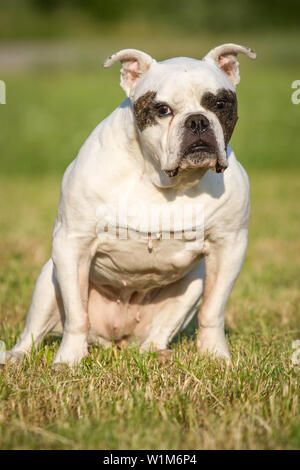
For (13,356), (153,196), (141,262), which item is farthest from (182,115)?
(13,356)

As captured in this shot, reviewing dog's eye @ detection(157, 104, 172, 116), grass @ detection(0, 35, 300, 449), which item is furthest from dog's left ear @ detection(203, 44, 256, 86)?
grass @ detection(0, 35, 300, 449)

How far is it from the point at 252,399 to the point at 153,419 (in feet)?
1.64

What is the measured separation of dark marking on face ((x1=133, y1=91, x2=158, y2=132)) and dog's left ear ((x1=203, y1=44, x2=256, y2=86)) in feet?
1.45

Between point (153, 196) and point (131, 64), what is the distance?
714 millimetres

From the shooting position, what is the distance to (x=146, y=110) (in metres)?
3.22

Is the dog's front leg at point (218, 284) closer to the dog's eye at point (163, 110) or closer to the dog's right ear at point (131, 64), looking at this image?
the dog's eye at point (163, 110)

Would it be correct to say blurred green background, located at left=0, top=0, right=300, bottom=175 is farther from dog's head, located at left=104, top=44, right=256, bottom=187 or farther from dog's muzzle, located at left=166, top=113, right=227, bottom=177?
dog's muzzle, located at left=166, top=113, right=227, bottom=177

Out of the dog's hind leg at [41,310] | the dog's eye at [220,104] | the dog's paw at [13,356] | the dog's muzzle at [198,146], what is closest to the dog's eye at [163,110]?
the dog's muzzle at [198,146]

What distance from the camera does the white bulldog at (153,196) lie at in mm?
3201

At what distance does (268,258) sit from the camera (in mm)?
6586

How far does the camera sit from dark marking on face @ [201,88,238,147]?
3218 millimetres

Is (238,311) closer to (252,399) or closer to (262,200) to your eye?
(252,399)

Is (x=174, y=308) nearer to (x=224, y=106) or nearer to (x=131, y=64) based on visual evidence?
(x=224, y=106)

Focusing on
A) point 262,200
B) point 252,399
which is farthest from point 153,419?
point 262,200
